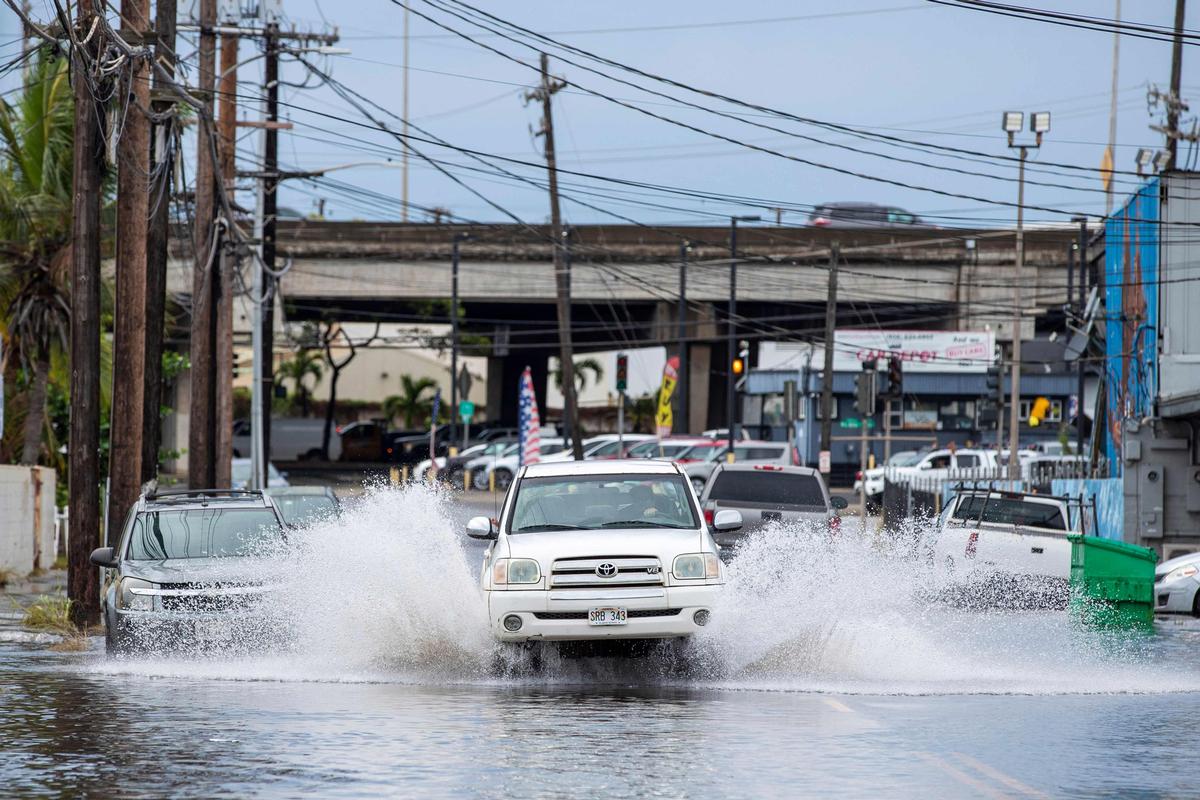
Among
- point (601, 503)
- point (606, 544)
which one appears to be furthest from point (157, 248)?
point (606, 544)

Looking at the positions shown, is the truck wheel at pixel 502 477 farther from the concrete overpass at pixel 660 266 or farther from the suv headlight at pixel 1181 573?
the suv headlight at pixel 1181 573

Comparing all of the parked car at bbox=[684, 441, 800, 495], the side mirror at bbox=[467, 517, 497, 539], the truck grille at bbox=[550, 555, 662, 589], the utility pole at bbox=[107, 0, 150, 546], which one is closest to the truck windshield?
the utility pole at bbox=[107, 0, 150, 546]

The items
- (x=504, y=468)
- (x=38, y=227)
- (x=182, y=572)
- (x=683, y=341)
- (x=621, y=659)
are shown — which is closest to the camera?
(x=621, y=659)

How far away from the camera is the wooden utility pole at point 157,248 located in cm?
2261

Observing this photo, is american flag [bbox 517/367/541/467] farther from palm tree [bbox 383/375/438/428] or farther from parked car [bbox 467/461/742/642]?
palm tree [bbox 383/375/438/428]

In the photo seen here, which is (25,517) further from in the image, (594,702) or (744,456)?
(744,456)

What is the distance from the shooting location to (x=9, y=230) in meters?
32.6

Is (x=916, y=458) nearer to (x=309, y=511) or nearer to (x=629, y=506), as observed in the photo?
(x=309, y=511)

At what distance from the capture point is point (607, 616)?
14078 millimetres

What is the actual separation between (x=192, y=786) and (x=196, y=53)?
83.0 ft

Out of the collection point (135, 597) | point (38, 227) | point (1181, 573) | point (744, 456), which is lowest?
point (1181, 573)

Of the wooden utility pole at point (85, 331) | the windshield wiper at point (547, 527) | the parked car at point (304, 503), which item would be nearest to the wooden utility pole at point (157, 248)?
the parked car at point (304, 503)

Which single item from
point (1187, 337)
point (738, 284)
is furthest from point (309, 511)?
point (738, 284)

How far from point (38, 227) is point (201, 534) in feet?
53.8
